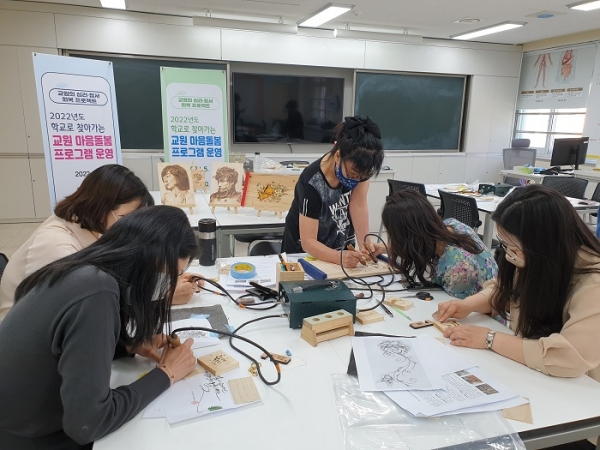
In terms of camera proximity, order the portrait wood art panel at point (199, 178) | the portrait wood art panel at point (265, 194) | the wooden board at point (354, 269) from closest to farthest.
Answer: the wooden board at point (354, 269)
the portrait wood art panel at point (265, 194)
the portrait wood art panel at point (199, 178)

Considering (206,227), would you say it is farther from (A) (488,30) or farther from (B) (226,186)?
(A) (488,30)

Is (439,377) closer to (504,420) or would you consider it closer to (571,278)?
(504,420)

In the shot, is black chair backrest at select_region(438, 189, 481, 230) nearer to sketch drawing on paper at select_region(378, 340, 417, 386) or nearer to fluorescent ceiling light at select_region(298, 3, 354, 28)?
fluorescent ceiling light at select_region(298, 3, 354, 28)

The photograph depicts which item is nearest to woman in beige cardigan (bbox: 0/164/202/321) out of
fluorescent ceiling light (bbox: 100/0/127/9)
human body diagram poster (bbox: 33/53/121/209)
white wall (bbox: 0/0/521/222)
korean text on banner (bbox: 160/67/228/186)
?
human body diagram poster (bbox: 33/53/121/209)

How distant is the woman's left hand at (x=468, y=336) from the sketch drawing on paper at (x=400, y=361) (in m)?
0.16

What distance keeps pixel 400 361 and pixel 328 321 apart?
0.24 metres

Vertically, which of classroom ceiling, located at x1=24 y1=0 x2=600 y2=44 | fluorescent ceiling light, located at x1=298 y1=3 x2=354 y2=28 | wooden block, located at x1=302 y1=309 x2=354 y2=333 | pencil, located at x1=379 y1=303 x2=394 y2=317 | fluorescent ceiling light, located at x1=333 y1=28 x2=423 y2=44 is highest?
classroom ceiling, located at x1=24 y1=0 x2=600 y2=44

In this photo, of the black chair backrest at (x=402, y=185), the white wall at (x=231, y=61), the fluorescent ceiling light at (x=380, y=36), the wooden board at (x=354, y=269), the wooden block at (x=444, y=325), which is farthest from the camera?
the fluorescent ceiling light at (x=380, y=36)

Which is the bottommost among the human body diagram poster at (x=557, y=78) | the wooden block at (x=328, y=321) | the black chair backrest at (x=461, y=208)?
the black chair backrest at (x=461, y=208)

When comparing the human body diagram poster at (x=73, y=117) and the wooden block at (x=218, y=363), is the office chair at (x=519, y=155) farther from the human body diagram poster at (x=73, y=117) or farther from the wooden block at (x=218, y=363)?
the wooden block at (x=218, y=363)

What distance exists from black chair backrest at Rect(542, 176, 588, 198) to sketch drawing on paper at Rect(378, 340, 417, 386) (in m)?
4.10

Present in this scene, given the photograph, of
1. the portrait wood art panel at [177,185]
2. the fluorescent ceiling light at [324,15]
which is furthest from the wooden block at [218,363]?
the fluorescent ceiling light at [324,15]

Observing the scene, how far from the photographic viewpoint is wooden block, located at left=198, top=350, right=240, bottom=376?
1.15m

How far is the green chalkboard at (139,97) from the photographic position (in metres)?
5.47
